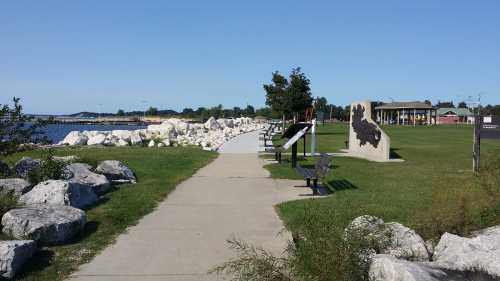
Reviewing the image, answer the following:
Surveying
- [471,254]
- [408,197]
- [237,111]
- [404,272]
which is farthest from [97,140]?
[237,111]

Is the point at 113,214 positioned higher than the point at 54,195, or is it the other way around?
the point at 54,195

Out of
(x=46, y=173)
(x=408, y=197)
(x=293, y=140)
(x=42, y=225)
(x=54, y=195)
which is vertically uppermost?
(x=293, y=140)

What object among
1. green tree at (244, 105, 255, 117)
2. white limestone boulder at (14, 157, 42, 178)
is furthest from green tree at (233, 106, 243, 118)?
white limestone boulder at (14, 157, 42, 178)

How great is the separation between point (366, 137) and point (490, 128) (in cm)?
579

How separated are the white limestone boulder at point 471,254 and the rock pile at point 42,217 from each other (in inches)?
175

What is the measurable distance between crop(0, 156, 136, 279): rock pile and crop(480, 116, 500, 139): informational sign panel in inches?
456

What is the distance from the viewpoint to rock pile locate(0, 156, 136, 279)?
5.59 meters

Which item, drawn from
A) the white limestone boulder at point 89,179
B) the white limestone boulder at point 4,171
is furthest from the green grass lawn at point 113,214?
the white limestone boulder at point 4,171

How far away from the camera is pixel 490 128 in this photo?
16016 millimetres

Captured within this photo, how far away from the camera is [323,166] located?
439 inches

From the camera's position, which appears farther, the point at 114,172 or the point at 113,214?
the point at 114,172

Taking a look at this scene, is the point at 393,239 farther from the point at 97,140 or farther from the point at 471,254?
the point at 97,140

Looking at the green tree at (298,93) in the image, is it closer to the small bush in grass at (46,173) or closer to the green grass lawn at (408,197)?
the green grass lawn at (408,197)

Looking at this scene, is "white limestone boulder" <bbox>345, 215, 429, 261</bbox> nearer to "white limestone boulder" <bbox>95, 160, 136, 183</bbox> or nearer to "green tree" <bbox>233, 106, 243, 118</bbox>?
"white limestone boulder" <bbox>95, 160, 136, 183</bbox>
